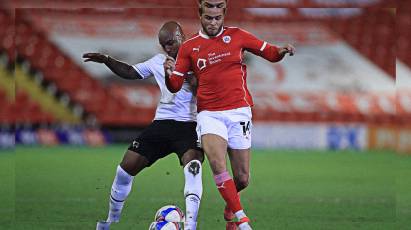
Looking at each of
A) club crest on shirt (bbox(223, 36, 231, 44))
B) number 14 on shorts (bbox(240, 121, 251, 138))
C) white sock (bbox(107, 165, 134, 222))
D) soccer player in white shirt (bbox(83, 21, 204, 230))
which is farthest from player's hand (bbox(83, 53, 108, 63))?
number 14 on shorts (bbox(240, 121, 251, 138))

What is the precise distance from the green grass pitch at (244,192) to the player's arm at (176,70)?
4.69 feet

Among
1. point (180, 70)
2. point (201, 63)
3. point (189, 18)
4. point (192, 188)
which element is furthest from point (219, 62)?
point (189, 18)

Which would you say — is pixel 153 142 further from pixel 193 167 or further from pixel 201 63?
pixel 201 63

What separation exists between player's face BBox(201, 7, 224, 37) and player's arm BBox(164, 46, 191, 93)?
0.25m

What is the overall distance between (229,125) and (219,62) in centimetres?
47

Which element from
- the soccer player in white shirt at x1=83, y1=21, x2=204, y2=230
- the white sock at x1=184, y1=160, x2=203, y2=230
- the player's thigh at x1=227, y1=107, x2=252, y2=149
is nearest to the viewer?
the white sock at x1=184, y1=160, x2=203, y2=230

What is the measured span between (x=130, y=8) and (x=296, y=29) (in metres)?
4.76

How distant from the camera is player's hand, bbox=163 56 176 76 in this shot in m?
5.66

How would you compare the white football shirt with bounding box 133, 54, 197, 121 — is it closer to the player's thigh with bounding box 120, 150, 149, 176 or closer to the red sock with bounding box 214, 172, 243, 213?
the player's thigh with bounding box 120, 150, 149, 176

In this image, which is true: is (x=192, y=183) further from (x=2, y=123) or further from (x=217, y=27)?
(x=2, y=123)

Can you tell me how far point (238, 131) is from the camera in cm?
588

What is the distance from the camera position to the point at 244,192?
10.1 meters

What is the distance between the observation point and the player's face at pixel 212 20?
5.73 m

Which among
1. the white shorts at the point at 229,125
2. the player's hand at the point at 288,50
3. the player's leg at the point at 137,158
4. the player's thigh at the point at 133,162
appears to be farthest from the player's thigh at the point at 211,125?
the player's hand at the point at 288,50
